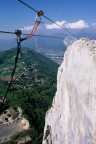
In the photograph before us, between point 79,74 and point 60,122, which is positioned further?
point 60,122

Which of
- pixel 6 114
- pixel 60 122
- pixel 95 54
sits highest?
pixel 95 54

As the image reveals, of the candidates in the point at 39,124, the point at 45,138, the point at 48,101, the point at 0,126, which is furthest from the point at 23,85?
the point at 45,138

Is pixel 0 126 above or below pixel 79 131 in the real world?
below

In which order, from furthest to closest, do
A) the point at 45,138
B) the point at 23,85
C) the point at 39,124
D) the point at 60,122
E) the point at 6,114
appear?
1. the point at 23,85
2. the point at 39,124
3. the point at 6,114
4. the point at 45,138
5. the point at 60,122

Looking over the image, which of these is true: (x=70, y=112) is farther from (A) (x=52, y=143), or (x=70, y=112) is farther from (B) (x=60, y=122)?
(A) (x=52, y=143)

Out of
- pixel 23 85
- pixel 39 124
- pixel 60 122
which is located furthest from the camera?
pixel 23 85

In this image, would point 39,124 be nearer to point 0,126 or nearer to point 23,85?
point 0,126

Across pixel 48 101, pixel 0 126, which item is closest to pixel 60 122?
pixel 0 126
